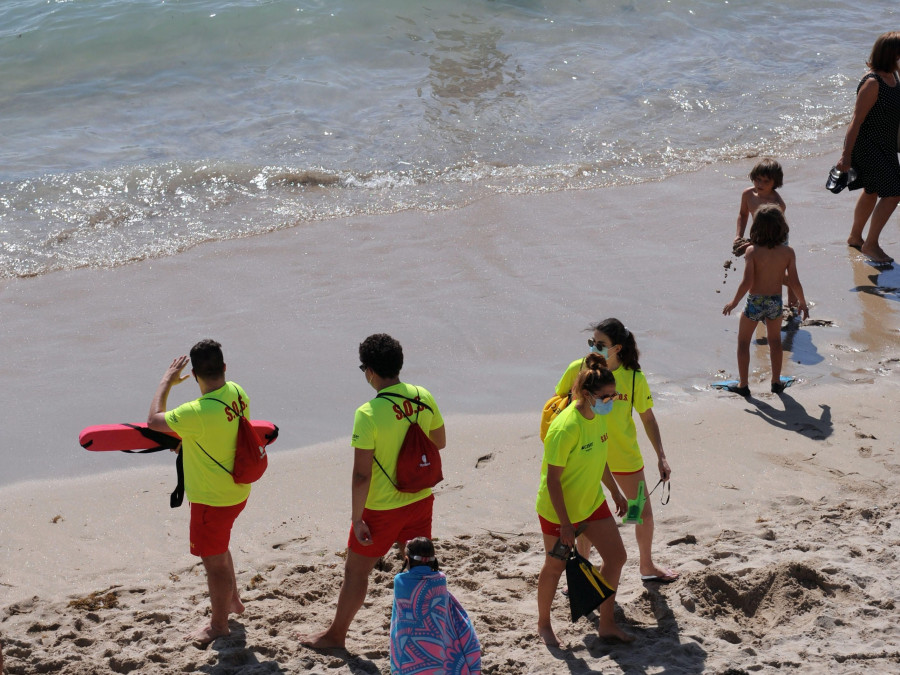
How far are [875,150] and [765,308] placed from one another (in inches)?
116

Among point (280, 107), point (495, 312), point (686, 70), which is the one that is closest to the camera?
point (495, 312)

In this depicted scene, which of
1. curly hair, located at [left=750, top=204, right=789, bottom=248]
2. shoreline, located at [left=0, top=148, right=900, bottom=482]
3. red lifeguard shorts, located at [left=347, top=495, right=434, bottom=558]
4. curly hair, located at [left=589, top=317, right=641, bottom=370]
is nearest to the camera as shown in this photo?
red lifeguard shorts, located at [left=347, top=495, right=434, bottom=558]

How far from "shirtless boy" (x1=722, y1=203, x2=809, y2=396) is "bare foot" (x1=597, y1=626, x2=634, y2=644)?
281 centimetres

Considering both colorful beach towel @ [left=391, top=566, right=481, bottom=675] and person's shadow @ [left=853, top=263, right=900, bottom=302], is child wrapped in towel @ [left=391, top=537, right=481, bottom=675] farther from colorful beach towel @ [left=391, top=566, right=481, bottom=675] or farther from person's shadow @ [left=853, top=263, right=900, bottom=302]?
person's shadow @ [left=853, top=263, right=900, bottom=302]

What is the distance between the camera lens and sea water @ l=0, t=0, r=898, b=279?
11.0m

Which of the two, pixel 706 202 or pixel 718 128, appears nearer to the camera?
pixel 706 202

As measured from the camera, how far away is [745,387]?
6.68 m

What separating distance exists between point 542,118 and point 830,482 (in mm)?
8654

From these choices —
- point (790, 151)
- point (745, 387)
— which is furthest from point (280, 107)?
point (745, 387)

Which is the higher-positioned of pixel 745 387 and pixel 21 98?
pixel 21 98

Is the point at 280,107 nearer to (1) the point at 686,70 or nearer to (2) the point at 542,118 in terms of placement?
(2) the point at 542,118

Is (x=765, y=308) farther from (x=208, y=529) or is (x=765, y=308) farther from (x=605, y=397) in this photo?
(x=208, y=529)

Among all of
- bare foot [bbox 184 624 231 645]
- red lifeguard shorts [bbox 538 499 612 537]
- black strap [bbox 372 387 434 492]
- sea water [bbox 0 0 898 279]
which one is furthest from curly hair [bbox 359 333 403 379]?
sea water [bbox 0 0 898 279]

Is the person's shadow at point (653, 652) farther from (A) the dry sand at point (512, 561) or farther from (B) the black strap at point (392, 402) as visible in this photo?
(B) the black strap at point (392, 402)
